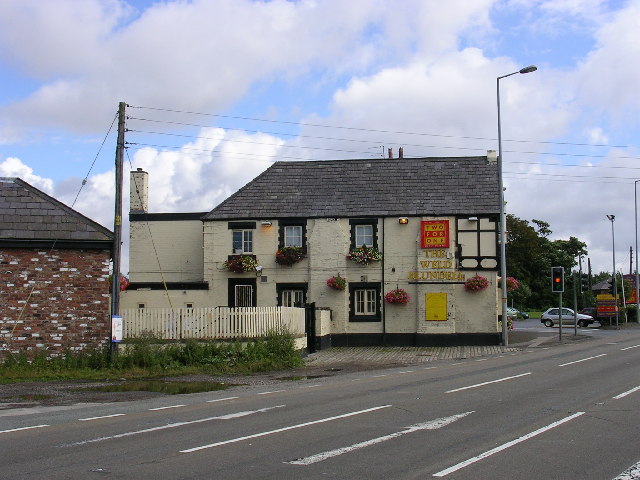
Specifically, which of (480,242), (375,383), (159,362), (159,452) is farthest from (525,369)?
(159,452)

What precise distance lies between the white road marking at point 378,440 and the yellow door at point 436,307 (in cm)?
2098

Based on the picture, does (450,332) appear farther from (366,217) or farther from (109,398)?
(109,398)

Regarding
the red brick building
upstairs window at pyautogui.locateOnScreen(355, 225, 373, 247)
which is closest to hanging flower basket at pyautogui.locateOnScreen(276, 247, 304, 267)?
upstairs window at pyautogui.locateOnScreen(355, 225, 373, 247)

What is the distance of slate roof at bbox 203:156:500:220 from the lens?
3447 centimetres

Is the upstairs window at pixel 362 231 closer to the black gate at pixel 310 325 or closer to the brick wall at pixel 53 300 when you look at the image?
the black gate at pixel 310 325

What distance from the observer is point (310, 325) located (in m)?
30.6

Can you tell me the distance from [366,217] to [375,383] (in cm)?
1621

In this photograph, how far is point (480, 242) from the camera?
111 feet

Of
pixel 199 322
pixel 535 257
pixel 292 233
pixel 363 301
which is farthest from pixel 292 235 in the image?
pixel 535 257

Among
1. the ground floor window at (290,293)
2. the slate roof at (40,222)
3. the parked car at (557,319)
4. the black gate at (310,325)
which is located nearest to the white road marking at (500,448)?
the slate roof at (40,222)

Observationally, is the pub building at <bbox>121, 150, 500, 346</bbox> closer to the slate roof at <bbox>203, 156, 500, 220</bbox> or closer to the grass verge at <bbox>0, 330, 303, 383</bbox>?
the slate roof at <bbox>203, 156, 500, 220</bbox>

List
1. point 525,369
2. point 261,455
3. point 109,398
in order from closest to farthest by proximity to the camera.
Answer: point 261,455, point 109,398, point 525,369

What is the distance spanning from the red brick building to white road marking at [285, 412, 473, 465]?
1348 cm

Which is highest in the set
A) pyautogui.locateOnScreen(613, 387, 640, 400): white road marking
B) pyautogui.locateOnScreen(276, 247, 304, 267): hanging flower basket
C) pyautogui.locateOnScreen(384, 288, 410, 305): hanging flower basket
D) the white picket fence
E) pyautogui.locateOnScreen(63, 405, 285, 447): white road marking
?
pyautogui.locateOnScreen(276, 247, 304, 267): hanging flower basket
